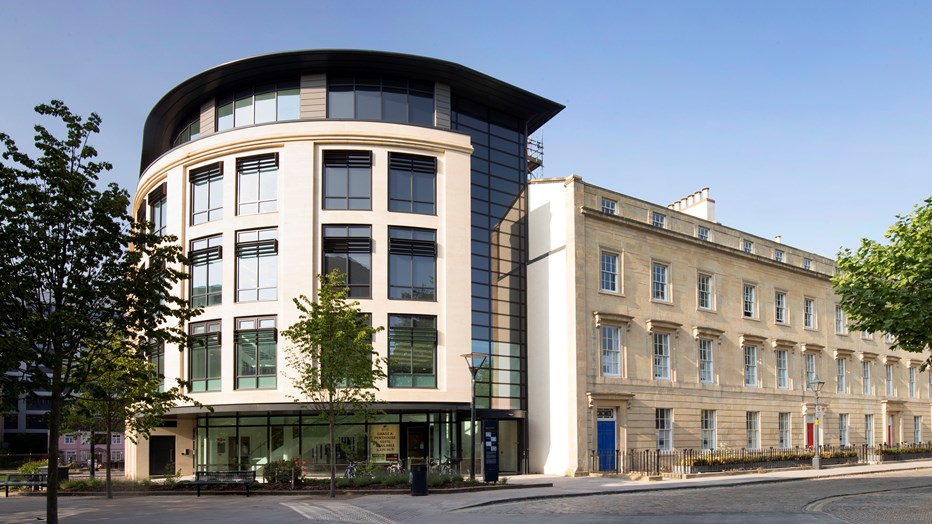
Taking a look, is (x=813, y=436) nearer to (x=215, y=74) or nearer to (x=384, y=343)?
(x=384, y=343)

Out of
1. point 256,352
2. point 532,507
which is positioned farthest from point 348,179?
point 532,507

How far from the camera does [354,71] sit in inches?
1409

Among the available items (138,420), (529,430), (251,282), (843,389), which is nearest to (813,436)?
(843,389)

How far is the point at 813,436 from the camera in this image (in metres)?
47.9

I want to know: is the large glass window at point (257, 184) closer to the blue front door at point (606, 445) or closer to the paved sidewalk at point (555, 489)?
the paved sidewalk at point (555, 489)

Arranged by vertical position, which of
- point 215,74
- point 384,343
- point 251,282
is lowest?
point 384,343

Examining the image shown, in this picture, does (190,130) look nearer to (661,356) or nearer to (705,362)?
(661,356)

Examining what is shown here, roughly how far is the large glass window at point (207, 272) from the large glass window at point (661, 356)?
63.8 feet

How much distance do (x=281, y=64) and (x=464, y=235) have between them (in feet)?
34.0

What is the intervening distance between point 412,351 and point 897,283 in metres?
18.0

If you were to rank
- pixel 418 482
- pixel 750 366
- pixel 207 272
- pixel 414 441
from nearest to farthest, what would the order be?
pixel 418 482, pixel 414 441, pixel 207 272, pixel 750 366

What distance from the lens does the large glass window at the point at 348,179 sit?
Result: 34.6 meters

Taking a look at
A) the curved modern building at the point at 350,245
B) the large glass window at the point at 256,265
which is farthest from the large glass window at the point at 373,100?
the large glass window at the point at 256,265

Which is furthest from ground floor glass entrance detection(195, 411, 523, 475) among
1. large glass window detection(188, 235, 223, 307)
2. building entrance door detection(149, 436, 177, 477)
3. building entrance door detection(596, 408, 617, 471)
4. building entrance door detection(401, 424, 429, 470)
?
building entrance door detection(149, 436, 177, 477)
